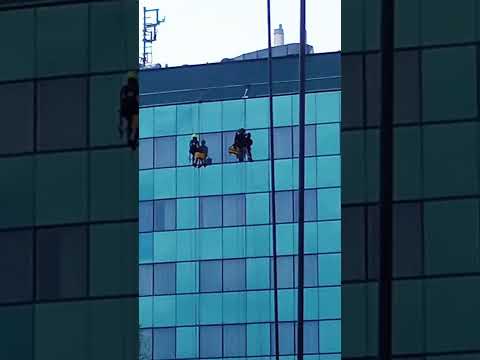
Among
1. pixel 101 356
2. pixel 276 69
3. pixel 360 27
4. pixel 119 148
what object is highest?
pixel 276 69

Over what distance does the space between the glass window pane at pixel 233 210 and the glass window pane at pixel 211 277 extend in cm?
217

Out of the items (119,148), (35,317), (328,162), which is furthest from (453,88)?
(328,162)

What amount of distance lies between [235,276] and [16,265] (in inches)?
2308

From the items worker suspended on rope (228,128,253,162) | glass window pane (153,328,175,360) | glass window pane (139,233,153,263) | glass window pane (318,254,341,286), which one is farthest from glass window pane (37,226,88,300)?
glass window pane (139,233,153,263)

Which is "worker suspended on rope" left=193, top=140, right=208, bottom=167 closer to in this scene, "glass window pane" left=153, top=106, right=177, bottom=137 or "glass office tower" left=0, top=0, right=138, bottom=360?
"glass window pane" left=153, top=106, right=177, bottom=137

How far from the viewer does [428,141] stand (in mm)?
28734

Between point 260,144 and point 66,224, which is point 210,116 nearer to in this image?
point 260,144

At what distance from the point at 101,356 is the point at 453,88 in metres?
7.26

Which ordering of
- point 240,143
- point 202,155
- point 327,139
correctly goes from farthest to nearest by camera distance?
point 202,155 → point 327,139 → point 240,143

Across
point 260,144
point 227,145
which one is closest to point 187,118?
point 227,145

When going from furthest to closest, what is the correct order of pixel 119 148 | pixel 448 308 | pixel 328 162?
pixel 328 162
pixel 119 148
pixel 448 308

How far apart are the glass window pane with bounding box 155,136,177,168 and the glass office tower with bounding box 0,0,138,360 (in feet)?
196

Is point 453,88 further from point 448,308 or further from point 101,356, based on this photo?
point 101,356

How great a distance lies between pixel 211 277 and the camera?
89375 millimetres
